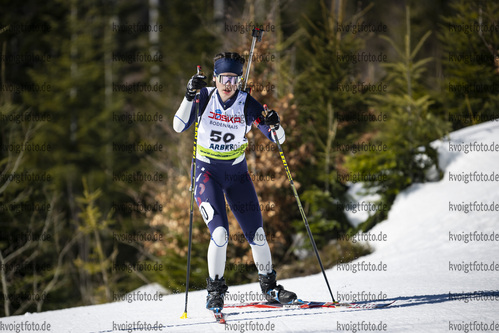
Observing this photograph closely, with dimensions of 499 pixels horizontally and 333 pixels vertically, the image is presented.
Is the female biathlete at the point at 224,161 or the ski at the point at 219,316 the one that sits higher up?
the female biathlete at the point at 224,161

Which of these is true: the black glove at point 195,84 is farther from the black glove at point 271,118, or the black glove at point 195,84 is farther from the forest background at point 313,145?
the forest background at point 313,145

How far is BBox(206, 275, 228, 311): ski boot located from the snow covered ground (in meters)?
0.13

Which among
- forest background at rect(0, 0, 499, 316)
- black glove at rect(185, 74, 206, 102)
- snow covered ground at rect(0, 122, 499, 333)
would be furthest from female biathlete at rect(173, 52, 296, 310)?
forest background at rect(0, 0, 499, 316)

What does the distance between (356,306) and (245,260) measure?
14.8 feet

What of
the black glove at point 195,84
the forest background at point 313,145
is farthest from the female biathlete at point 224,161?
the forest background at point 313,145

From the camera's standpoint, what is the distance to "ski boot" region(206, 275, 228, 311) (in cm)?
427

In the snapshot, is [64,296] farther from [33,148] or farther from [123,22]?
[123,22]

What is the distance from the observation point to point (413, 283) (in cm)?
517

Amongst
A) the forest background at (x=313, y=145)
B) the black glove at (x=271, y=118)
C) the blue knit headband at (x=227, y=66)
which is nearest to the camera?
the blue knit headband at (x=227, y=66)

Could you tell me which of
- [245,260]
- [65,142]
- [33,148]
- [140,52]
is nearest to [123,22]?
[140,52]

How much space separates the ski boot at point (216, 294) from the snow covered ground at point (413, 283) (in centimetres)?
13

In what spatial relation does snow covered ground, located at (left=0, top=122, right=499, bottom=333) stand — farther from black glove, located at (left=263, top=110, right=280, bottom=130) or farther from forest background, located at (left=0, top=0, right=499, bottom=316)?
black glove, located at (left=263, top=110, right=280, bottom=130)

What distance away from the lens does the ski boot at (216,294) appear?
4.27 m

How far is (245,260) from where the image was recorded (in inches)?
339
